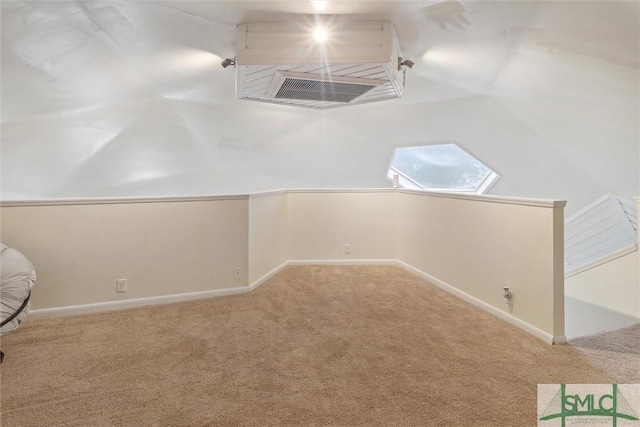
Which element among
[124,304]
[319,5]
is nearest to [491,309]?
[319,5]

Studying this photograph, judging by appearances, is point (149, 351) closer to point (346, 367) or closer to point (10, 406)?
point (10, 406)

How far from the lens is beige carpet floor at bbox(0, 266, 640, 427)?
1550 millimetres

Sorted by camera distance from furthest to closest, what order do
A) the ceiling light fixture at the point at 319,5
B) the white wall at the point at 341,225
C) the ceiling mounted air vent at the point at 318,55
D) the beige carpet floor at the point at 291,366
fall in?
the white wall at the point at 341,225
the ceiling mounted air vent at the point at 318,55
the ceiling light fixture at the point at 319,5
the beige carpet floor at the point at 291,366

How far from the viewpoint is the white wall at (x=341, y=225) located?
175 inches

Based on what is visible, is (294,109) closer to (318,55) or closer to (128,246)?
(318,55)

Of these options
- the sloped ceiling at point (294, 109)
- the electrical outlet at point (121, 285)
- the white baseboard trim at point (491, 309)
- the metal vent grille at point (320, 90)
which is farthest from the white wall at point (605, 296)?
the electrical outlet at point (121, 285)

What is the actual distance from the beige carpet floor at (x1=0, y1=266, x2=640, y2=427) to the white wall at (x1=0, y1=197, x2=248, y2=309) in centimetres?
26

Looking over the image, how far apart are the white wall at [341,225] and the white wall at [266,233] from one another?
0.64ft

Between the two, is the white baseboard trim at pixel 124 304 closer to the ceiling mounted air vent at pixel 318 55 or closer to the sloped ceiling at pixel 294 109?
the sloped ceiling at pixel 294 109

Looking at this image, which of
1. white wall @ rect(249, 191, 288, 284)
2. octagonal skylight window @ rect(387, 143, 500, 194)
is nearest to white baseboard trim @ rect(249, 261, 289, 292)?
white wall @ rect(249, 191, 288, 284)

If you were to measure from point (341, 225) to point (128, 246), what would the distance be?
2.49m

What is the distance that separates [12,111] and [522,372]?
4.57 meters

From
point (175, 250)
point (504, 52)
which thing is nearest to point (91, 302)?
point (175, 250)

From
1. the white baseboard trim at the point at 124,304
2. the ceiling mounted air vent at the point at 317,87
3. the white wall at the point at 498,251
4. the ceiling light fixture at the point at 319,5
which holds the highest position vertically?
the ceiling light fixture at the point at 319,5
